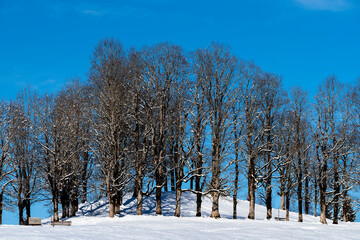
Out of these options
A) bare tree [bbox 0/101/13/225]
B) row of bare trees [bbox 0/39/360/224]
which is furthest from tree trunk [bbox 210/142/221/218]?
bare tree [bbox 0/101/13/225]

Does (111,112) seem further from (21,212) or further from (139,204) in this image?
(21,212)

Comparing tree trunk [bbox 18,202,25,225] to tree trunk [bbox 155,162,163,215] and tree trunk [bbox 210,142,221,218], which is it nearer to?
tree trunk [bbox 155,162,163,215]

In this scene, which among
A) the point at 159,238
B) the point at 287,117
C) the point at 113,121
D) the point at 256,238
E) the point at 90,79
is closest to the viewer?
the point at 159,238

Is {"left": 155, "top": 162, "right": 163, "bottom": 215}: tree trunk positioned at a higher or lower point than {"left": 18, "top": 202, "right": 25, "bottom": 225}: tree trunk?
higher

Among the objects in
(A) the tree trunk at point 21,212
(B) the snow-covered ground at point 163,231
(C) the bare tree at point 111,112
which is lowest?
(A) the tree trunk at point 21,212

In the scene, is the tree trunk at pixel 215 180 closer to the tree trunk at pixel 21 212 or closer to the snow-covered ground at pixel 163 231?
the snow-covered ground at pixel 163 231

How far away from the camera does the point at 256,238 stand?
22.3m

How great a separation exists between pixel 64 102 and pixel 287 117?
75.5 feet

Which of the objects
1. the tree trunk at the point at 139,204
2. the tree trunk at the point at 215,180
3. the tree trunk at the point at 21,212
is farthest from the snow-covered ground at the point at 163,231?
the tree trunk at the point at 21,212

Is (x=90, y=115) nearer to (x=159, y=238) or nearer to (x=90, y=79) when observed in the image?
(x=90, y=79)

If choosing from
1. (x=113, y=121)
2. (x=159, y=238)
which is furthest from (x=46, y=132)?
(x=159, y=238)

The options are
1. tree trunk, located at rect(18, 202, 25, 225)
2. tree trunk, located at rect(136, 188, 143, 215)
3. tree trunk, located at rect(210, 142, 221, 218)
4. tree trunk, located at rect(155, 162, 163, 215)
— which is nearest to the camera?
tree trunk, located at rect(210, 142, 221, 218)

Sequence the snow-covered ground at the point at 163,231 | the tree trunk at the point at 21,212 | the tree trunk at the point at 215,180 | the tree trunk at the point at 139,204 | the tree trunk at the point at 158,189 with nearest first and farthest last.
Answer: the snow-covered ground at the point at 163,231 → the tree trunk at the point at 215,180 → the tree trunk at the point at 139,204 → the tree trunk at the point at 158,189 → the tree trunk at the point at 21,212

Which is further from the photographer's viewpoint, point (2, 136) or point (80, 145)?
point (80, 145)
